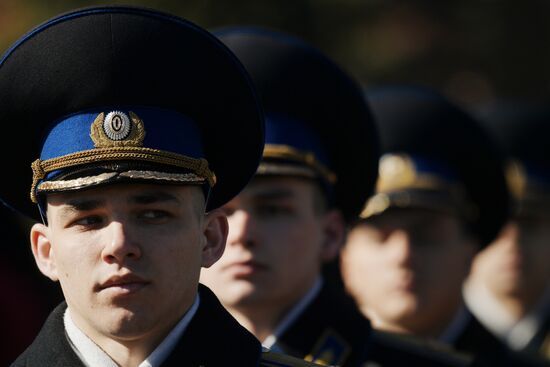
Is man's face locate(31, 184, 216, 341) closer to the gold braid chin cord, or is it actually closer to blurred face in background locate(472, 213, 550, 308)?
the gold braid chin cord

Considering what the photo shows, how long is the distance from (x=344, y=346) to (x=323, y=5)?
8.71 meters

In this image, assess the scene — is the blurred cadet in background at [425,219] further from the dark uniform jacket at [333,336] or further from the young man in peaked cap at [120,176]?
the young man in peaked cap at [120,176]

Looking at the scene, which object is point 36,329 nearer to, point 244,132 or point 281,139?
point 281,139

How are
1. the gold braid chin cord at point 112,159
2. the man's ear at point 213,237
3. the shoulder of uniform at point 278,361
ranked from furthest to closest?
the shoulder of uniform at point 278,361 → the man's ear at point 213,237 → the gold braid chin cord at point 112,159

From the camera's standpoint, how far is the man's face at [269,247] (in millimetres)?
6492

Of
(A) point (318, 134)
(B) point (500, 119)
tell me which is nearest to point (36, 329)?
(A) point (318, 134)

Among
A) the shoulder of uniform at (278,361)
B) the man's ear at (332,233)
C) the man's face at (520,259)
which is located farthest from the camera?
the man's face at (520,259)

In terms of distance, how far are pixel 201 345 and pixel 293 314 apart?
5.75 feet

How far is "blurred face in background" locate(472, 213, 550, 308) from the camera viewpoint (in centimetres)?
1090

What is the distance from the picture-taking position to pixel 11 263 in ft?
32.4

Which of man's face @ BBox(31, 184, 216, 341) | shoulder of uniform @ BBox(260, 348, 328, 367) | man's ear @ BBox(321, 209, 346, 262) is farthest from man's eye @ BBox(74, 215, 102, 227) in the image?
man's ear @ BBox(321, 209, 346, 262)

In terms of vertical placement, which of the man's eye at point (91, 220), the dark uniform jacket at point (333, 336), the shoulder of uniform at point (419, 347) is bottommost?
the shoulder of uniform at point (419, 347)

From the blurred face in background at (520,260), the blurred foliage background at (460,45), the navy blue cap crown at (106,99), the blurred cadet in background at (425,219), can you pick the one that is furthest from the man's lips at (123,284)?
the blurred foliage background at (460,45)

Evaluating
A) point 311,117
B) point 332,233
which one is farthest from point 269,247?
point 311,117
